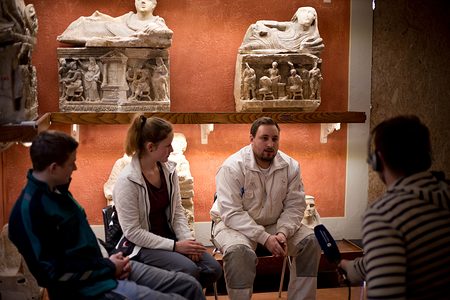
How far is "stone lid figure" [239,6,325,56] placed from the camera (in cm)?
482

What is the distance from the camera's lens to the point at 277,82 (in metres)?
4.85

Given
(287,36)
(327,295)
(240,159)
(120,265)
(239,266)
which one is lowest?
(327,295)

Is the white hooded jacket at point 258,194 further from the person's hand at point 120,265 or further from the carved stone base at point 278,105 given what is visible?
the person's hand at point 120,265

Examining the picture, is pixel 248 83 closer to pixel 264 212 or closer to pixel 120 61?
pixel 120 61

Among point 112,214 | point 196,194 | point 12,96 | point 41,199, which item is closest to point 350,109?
point 196,194

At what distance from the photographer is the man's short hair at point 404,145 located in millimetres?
1962

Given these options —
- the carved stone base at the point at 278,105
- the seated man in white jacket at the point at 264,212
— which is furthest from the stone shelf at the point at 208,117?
the seated man in white jacket at the point at 264,212

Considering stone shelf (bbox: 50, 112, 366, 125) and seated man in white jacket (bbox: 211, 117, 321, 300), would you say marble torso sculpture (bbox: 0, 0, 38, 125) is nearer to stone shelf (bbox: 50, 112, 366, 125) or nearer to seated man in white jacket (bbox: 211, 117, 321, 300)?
stone shelf (bbox: 50, 112, 366, 125)

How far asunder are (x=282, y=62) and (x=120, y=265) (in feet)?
8.35

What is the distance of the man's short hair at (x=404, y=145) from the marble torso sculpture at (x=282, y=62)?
2841 mm

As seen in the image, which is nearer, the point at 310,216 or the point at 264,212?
the point at 264,212

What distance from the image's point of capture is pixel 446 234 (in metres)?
1.92

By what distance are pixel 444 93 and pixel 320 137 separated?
110 cm

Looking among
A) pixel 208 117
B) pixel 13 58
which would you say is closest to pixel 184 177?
pixel 208 117
